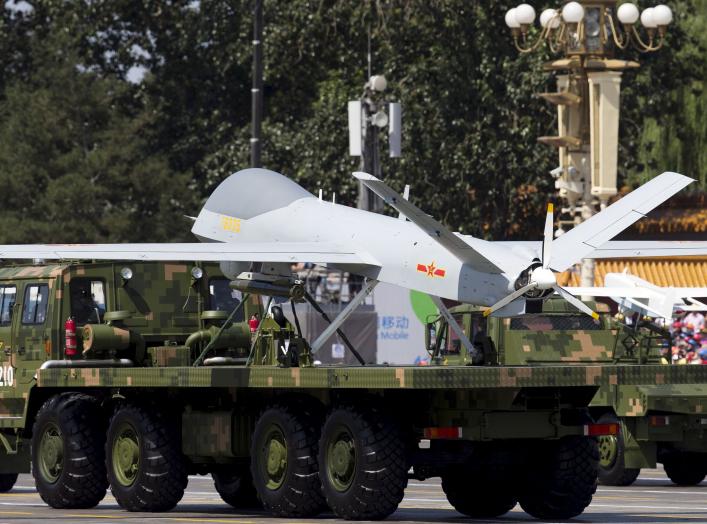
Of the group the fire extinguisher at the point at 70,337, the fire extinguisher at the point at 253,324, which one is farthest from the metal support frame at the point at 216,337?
the fire extinguisher at the point at 70,337

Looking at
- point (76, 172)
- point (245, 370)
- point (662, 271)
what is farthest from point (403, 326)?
point (76, 172)

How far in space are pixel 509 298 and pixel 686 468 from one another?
4853 millimetres

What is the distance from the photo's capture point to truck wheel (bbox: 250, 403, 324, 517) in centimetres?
1708

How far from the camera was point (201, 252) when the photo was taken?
20578mm

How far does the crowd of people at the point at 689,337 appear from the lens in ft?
111

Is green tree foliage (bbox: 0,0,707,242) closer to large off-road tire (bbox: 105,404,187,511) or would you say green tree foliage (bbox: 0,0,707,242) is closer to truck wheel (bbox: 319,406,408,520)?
large off-road tire (bbox: 105,404,187,511)

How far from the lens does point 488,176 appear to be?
51531mm

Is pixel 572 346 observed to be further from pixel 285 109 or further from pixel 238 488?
pixel 285 109

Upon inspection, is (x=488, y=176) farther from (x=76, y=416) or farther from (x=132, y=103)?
(x=76, y=416)

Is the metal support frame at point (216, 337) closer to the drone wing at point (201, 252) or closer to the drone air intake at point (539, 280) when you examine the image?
the drone wing at point (201, 252)

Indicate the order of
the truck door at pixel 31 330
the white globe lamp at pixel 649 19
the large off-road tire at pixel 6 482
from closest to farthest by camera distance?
the truck door at pixel 31 330 → the large off-road tire at pixel 6 482 → the white globe lamp at pixel 649 19

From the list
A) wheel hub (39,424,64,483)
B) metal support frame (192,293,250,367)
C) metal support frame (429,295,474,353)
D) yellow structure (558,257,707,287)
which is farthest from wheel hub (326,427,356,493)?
yellow structure (558,257,707,287)

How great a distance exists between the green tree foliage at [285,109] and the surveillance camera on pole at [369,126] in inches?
522

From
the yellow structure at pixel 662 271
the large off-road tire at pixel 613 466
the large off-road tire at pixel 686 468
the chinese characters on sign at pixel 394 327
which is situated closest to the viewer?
the large off-road tire at pixel 613 466
